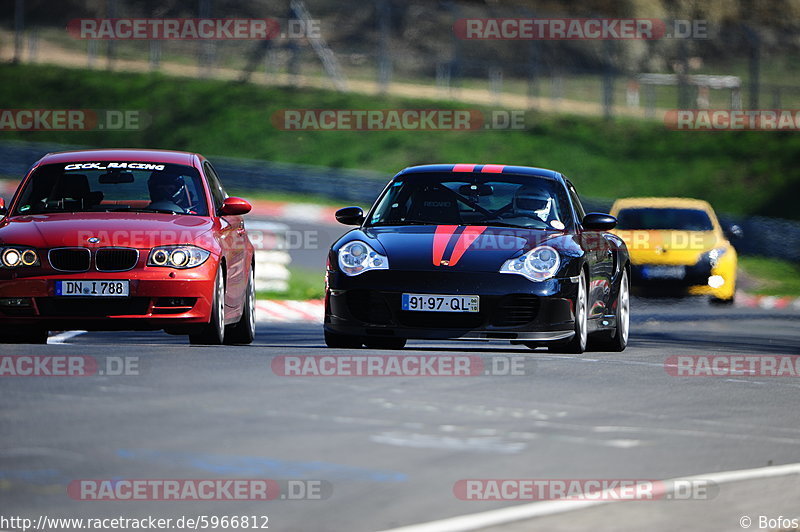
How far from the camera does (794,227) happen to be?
34875mm

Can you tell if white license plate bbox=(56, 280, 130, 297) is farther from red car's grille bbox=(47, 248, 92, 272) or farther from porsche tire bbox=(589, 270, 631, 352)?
porsche tire bbox=(589, 270, 631, 352)

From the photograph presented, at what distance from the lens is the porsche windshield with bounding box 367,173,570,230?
12.6 meters

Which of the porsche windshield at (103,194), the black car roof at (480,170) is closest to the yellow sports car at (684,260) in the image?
the black car roof at (480,170)

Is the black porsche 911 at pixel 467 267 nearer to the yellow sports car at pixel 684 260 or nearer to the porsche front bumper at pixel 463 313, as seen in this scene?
the porsche front bumper at pixel 463 313

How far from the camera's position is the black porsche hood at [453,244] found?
11.8 m

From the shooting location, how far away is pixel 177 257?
12055mm

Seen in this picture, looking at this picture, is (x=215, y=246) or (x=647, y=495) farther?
(x=215, y=246)

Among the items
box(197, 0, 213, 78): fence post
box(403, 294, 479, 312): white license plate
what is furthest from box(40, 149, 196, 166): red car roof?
box(197, 0, 213, 78): fence post

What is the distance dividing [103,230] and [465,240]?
2.73 meters

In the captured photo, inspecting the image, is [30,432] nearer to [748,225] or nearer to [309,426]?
[309,426]

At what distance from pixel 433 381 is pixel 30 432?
137 inches

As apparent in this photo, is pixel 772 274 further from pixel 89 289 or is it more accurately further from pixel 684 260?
pixel 89 289

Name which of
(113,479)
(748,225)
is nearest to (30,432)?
(113,479)

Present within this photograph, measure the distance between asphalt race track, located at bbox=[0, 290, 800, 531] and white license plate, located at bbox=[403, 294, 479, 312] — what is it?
1.85ft
